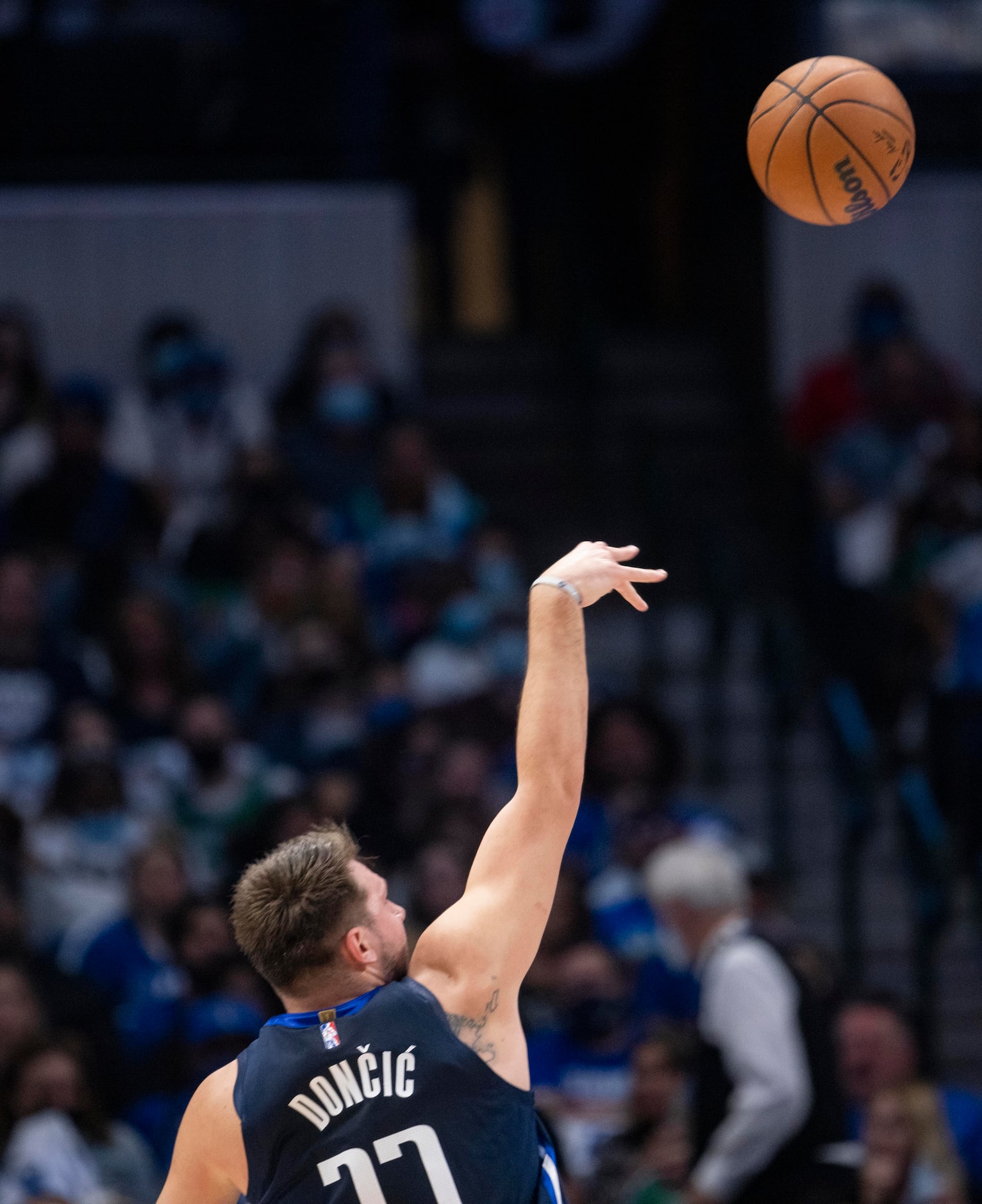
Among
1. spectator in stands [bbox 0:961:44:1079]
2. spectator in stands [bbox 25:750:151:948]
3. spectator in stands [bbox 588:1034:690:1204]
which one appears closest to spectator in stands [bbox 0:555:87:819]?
spectator in stands [bbox 25:750:151:948]

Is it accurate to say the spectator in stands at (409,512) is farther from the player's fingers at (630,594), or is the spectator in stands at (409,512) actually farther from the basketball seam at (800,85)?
the player's fingers at (630,594)

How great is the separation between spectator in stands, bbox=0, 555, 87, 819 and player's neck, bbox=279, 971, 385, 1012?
217 inches

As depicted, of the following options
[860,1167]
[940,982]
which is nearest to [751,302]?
[940,982]

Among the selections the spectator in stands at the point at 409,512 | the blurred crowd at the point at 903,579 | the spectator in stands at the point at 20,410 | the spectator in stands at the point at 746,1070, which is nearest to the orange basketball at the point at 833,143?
the spectator in stands at the point at 746,1070

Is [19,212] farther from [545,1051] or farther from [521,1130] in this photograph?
[521,1130]

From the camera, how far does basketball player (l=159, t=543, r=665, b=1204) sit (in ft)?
9.70

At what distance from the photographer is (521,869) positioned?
304 centimetres

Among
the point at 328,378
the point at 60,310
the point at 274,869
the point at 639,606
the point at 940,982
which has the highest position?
the point at 60,310

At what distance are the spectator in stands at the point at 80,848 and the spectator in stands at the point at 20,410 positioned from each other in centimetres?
265

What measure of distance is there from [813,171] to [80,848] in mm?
4718

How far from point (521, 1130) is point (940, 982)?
5.89 meters

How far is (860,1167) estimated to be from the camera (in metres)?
5.42

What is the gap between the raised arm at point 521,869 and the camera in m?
3.01

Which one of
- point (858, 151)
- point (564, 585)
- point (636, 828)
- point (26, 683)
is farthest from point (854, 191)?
point (26, 683)
